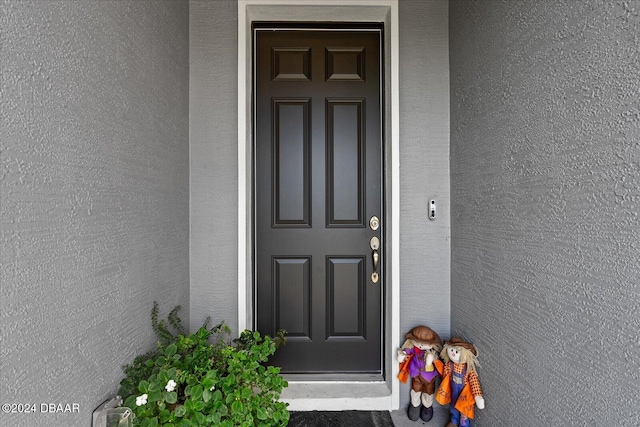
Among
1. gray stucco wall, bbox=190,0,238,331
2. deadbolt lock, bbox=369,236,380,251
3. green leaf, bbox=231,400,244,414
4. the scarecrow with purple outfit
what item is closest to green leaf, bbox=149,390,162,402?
green leaf, bbox=231,400,244,414

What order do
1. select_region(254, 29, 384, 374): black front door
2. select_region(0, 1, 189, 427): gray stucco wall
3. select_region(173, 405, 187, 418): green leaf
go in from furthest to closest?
select_region(254, 29, 384, 374): black front door → select_region(173, 405, 187, 418): green leaf → select_region(0, 1, 189, 427): gray stucco wall

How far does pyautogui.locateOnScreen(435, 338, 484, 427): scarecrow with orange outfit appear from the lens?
1.56m

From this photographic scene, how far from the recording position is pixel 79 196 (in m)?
1.00

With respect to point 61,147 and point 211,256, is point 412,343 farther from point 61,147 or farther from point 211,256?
point 61,147

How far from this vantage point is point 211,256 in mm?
1949

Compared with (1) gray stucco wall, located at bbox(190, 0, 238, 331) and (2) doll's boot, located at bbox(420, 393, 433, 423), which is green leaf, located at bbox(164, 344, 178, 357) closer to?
(1) gray stucco wall, located at bbox(190, 0, 238, 331)

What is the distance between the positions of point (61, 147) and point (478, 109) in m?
1.62

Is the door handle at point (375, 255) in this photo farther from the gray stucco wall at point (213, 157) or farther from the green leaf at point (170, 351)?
the green leaf at point (170, 351)

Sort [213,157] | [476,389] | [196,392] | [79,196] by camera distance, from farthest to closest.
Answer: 1. [213,157]
2. [476,389]
3. [196,392]
4. [79,196]

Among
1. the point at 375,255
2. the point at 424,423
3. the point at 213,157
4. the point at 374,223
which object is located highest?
the point at 213,157

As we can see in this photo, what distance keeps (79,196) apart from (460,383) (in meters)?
1.70

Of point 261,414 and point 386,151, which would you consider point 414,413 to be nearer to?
point 261,414

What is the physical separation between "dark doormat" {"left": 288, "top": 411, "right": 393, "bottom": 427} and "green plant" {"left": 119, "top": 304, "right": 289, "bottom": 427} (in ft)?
2.01

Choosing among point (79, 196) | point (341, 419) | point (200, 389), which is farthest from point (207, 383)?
point (341, 419)
